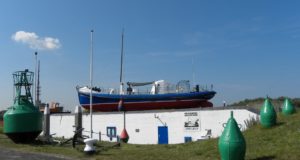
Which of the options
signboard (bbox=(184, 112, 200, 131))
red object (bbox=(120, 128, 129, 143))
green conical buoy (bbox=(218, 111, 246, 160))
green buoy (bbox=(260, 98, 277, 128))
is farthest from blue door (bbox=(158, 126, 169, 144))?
green conical buoy (bbox=(218, 111, 246, 160))

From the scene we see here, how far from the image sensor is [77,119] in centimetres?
Answer: 2505

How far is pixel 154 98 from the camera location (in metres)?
42.2

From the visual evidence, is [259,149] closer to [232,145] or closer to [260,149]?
[260,149]

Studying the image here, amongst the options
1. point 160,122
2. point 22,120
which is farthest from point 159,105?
point 22,120

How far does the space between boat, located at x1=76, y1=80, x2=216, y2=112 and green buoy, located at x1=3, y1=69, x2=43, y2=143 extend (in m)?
20.2

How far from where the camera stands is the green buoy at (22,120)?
19.8 metres

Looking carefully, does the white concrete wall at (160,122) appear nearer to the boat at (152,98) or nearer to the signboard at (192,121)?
the signboard at (192,121)

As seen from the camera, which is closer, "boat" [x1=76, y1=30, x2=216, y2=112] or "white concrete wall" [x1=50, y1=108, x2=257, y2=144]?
"white concrete wall" [x1=50, y1=108, x2=257, y2=144]

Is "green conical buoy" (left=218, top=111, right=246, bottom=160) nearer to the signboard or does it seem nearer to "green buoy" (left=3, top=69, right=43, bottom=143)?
"green buoy" (left=3, top=69, right=43, bottom=143)

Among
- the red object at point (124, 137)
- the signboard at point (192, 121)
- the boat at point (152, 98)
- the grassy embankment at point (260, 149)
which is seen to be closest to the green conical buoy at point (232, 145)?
the grassy embankment at point (260, 149)

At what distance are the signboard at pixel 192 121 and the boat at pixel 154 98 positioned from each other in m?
A: 12.8

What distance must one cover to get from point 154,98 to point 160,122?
1213 cm

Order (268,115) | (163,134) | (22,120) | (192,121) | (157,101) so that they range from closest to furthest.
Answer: (268,115) → (22,120) → (192,121) → (163,134) → (157,101)

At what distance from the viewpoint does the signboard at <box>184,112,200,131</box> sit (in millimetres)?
28016
